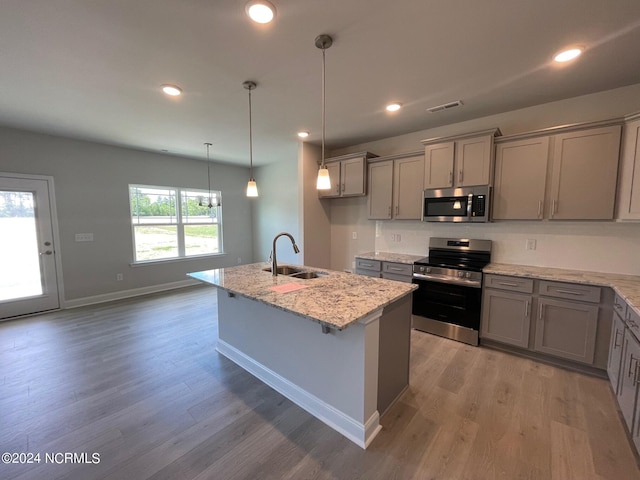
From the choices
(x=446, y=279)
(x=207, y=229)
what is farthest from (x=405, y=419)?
(x=207, y=229)

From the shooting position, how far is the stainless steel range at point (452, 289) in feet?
9.58

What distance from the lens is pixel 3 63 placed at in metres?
2.06

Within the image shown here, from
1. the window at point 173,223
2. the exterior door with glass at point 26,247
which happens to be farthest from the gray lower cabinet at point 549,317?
the exterior door with glass at point 26,247

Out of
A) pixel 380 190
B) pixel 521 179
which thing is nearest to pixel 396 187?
pixel 380 190

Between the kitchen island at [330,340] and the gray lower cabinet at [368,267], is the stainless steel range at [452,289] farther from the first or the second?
the kitchen island at [330,340]

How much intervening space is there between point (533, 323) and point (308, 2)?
3.27 meters

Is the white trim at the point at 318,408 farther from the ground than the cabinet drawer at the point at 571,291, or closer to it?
closer to it

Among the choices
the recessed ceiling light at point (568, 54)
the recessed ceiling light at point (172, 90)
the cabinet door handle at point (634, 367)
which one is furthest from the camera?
the recessed ceiling light at point (172, 90)

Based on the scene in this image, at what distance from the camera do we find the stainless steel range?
292cm

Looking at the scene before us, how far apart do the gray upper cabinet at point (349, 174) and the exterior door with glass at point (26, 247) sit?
425cm

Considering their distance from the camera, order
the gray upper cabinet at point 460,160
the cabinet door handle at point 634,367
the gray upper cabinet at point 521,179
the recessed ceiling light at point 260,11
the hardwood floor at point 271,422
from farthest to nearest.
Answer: the gray upper cabinet at point 460,160 < the gray upper cabinet at point 521,179 < the cabinet door handle at point 634,367 < the hardwood floor at point 271,422 < the recessed ceiling light at point 260,11

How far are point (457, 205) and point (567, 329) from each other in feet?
5.10

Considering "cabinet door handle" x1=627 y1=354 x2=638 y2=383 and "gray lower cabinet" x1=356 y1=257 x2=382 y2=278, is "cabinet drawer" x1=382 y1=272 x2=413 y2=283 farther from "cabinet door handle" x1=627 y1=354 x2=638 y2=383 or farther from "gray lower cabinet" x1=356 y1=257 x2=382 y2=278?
"cabinet door handle" x1=627 y1=354 x2=638 y2=383

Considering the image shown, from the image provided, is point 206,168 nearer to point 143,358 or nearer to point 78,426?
point 143,358
